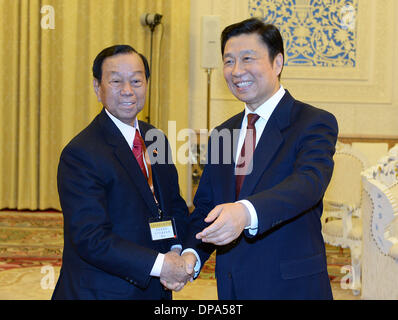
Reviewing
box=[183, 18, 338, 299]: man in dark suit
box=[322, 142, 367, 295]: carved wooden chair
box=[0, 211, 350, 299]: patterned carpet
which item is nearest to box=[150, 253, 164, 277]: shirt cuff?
box=[183, 18, 338, 299]: man in dark suit

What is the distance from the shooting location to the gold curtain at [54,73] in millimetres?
6840

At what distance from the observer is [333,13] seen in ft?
22.4

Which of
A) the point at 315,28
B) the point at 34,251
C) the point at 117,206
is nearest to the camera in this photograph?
the point at 117,206

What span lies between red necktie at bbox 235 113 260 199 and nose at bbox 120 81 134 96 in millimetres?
511

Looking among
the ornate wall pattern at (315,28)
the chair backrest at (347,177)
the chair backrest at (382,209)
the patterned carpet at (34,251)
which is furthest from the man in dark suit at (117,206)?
the ornate wall pattern at (315,28)

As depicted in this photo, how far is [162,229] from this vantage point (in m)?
2.02

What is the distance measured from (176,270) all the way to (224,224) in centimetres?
60

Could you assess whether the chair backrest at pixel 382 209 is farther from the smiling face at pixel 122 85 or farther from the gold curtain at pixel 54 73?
the gold curtain at pixel 54 73

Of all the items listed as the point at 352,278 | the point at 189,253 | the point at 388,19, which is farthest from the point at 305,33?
the point at 189,253

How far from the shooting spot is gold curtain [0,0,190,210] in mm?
6840

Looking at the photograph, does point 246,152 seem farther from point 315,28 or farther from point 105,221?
point 315,28

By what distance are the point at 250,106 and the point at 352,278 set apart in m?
2.89

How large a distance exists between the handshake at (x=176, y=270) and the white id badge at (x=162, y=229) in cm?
7

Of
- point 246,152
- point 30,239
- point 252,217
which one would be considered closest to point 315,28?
point 30,239
